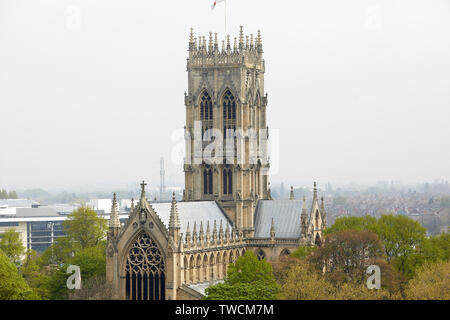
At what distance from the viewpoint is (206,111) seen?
137375 millimetres

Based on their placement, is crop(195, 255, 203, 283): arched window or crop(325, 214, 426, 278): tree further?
crop(325, 214, 426, 278): tree

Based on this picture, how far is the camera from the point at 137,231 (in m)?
121

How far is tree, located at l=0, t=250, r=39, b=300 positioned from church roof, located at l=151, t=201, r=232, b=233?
47.3 feet

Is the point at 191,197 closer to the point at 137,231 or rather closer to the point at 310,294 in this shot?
the point at 137,231

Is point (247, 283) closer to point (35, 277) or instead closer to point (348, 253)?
point (348, 253)

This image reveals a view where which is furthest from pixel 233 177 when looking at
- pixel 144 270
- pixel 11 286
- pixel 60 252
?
pixel 11 286

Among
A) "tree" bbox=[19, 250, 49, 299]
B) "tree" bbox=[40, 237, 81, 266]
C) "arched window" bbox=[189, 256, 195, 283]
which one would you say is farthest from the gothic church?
"tree" bbox=[40, 237, 81, 266]

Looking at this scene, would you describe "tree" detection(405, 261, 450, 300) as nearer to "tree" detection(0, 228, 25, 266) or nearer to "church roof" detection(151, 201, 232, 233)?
"church roof" detection(151, 201, 232, 233)

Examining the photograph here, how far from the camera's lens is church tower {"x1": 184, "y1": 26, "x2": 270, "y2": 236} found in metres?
136

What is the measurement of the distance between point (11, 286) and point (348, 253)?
101ft

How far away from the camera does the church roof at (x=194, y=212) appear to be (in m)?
123

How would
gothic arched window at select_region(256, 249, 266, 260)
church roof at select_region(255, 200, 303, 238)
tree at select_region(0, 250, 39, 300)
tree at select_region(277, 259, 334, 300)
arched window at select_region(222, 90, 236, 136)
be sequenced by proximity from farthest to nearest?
arched window at select_region(222, 90, 236, 136) < church roof at select_region(255, 200, 303, 238) < gothic arched window at select_region(256, 249, 266, 260) < tree at select_region(0, 250, 39, 300) < tree at select_region(277, 259, 334, 300)

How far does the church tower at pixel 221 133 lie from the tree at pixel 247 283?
16.3 metres
